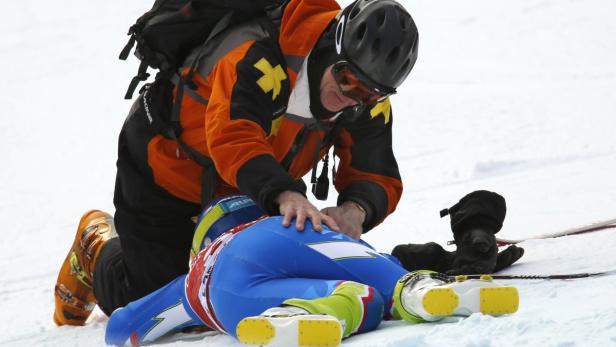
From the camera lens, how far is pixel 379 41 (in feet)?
10.7

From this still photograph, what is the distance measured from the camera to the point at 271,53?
337 cm

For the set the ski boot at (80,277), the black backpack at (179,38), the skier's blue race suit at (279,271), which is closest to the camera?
the skier's blue race suit at (279,271)

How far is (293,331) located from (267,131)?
115cm

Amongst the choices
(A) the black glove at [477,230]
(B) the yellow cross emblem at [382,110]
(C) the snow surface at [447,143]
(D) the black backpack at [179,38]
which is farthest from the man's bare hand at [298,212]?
(A) the black glove at [477,230]

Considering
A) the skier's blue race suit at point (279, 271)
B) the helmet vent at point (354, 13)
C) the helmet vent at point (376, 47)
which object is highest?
the helmet vent at point (354, 13)

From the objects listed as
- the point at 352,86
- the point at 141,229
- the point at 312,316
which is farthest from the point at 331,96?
the point at 312,316

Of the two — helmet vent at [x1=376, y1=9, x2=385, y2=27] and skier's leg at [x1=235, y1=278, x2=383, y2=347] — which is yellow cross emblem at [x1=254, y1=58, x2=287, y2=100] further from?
skier's leg at [x1=235, y1=278, x2=383, y2=347]

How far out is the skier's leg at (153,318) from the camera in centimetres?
342

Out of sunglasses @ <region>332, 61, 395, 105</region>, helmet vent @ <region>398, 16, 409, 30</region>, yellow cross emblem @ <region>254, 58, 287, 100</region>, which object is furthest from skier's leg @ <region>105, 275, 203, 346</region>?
helmet vent @ <region>398, 16, 409, 30</region>

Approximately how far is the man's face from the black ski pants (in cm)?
74

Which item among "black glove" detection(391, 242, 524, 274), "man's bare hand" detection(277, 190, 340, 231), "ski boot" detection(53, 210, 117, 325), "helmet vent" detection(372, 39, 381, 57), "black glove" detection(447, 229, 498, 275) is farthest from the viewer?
"ski boot" detection(53, 210, 117, 325)

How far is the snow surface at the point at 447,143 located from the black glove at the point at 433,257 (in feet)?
0.21

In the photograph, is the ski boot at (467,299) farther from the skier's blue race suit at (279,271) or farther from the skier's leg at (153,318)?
the skier's leg at (153,318)

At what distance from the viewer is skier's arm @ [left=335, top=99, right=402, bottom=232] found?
12.6 ft
